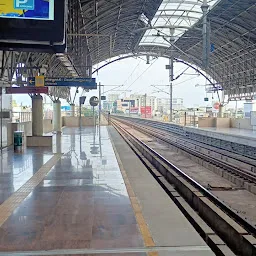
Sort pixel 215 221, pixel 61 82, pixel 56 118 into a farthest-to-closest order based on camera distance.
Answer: pixel 56 118, pixel 61 82, pixel 215 221

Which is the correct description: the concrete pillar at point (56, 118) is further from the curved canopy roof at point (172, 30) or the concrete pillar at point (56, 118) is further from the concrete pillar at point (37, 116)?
the concrete pillar at point (37, 116)

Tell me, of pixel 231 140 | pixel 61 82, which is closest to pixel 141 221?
pixel 61 82

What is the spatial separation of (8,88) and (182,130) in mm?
22951

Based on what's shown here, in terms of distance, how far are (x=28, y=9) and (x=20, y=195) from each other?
4024 mm

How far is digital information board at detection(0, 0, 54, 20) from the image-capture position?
5062mm

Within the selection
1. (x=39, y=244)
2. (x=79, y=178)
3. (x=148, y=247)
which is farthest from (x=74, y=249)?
(x=79, y=178)

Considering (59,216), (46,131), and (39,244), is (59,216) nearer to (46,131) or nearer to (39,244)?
(39,244)

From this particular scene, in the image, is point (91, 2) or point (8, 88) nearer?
point (8, 88)

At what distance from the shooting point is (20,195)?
776 centimetres

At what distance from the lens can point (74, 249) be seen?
15.5 ft

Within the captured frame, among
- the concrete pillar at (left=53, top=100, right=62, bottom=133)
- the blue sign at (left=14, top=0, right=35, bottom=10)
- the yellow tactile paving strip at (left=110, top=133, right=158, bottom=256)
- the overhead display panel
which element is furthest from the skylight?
the blue sign at (left=14, top=0, right=35, bottom=10)

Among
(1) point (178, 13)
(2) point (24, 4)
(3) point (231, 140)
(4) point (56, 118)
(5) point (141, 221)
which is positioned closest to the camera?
(2) point (24, 4)

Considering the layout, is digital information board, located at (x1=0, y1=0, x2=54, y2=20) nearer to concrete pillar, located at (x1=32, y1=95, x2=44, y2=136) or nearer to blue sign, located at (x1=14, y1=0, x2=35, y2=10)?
blue sign, located at (x1=14, y1=0, x2=35, y2=10)

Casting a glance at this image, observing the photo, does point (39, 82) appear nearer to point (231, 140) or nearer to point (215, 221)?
point (215, 221)
